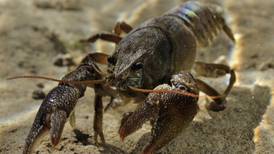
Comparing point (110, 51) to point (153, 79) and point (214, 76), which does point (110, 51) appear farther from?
point (153, 79)

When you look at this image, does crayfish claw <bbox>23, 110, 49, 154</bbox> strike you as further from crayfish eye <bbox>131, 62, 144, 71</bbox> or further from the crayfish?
crayfish eye <bbox>131, 62, 144, 71</bbox>

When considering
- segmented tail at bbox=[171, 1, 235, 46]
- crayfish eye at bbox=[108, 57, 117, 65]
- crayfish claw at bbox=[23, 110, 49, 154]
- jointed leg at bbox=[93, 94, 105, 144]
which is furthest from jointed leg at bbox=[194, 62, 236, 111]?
crayfish claw at bbox=[23, 110, 49, 154]

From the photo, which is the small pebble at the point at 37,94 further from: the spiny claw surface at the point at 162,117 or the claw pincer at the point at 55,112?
the spiny claw surface at the point at 162,117

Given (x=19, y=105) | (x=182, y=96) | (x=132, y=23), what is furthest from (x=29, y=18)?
(x=182, y=96)

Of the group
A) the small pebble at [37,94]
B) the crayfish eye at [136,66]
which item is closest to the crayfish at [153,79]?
the crayfish eye at [136,66]

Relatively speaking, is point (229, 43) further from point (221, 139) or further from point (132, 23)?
point (221, 139)
